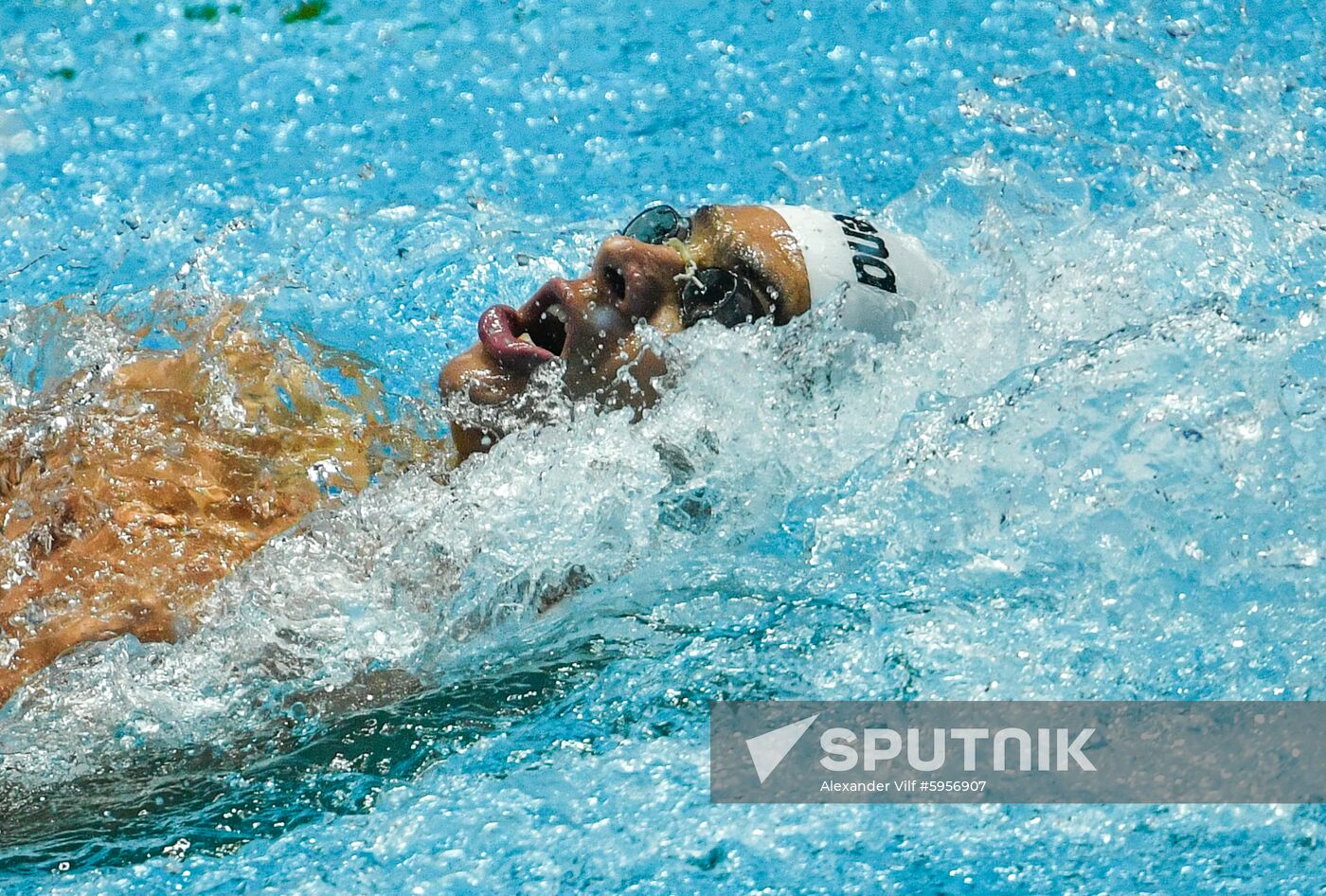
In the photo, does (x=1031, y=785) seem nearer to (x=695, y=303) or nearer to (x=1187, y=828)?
(x=1187, y=828)

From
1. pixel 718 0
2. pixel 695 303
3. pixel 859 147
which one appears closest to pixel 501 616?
pixel 695 303

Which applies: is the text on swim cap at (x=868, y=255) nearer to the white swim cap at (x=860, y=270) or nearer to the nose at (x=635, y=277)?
the white swim cap at (x=860, y=270)

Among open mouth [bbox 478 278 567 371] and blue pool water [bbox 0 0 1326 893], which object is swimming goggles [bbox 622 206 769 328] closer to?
blue pool water [bbox 0 0 1326 893]

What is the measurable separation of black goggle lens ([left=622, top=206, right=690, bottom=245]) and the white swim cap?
17cm

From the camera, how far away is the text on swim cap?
2.18m

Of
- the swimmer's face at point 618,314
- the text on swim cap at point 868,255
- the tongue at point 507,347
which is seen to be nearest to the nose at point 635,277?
the swimmer's face at point 618,314

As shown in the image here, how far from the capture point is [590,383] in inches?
81.7

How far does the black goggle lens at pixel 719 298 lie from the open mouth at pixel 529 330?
0.19 meters

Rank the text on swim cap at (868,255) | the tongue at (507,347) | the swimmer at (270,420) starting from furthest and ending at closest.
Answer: the text on swim cap at (868,255)
the tongue at (507,347)
the swimmer at (270,420)

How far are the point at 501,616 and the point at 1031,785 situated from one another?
2.73 feet

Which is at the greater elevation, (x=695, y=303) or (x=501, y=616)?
(x=695, y=303)

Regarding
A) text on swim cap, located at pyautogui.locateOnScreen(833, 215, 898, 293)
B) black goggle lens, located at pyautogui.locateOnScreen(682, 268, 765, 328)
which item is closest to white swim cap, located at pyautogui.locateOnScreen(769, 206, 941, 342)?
text on swim cap, located at pyautogui.locateOnScreen(833, 215, 898, 293)

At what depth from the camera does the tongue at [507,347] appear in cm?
205

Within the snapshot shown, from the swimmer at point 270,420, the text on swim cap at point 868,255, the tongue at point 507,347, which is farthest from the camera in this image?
the text on swim cap at point 868,255
